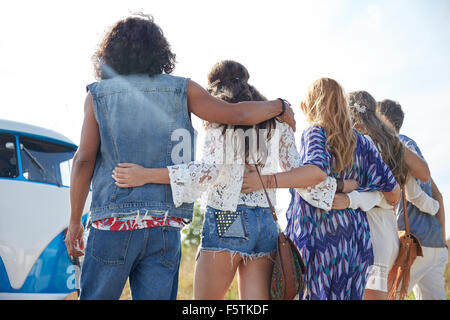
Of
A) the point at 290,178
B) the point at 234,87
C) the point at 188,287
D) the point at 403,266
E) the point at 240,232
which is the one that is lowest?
the point at 188,287

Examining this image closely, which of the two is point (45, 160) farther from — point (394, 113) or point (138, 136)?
point (394, 113)

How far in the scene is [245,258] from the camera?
2.97 metres

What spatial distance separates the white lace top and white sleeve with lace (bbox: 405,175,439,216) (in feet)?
5.59

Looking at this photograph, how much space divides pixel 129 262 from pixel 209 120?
0.87m

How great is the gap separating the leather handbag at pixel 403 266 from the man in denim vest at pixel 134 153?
2177 millimetres

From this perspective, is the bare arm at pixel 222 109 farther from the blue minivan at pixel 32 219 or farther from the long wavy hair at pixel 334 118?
the blue minivan at pixel 32 219

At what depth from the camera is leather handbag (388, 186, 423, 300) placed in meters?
4.13

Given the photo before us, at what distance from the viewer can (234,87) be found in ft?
10.4

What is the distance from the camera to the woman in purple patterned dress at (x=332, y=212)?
3307 millimetres

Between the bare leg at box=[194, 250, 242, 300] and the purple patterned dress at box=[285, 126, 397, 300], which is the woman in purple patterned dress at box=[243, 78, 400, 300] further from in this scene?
the bare leg at box=[194, 250, 242, 300]

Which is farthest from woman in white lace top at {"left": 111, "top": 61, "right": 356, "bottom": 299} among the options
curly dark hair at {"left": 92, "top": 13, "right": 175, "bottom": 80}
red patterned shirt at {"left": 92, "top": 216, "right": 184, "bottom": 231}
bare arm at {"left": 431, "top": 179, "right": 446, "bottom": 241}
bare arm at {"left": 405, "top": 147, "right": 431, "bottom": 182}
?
bare arm at {"left": 431, "top": 179, "right": 446, "bottom": 241}

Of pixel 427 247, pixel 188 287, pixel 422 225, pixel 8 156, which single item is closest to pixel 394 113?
pixel 422 225

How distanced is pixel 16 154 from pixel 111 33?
2.89 metres
